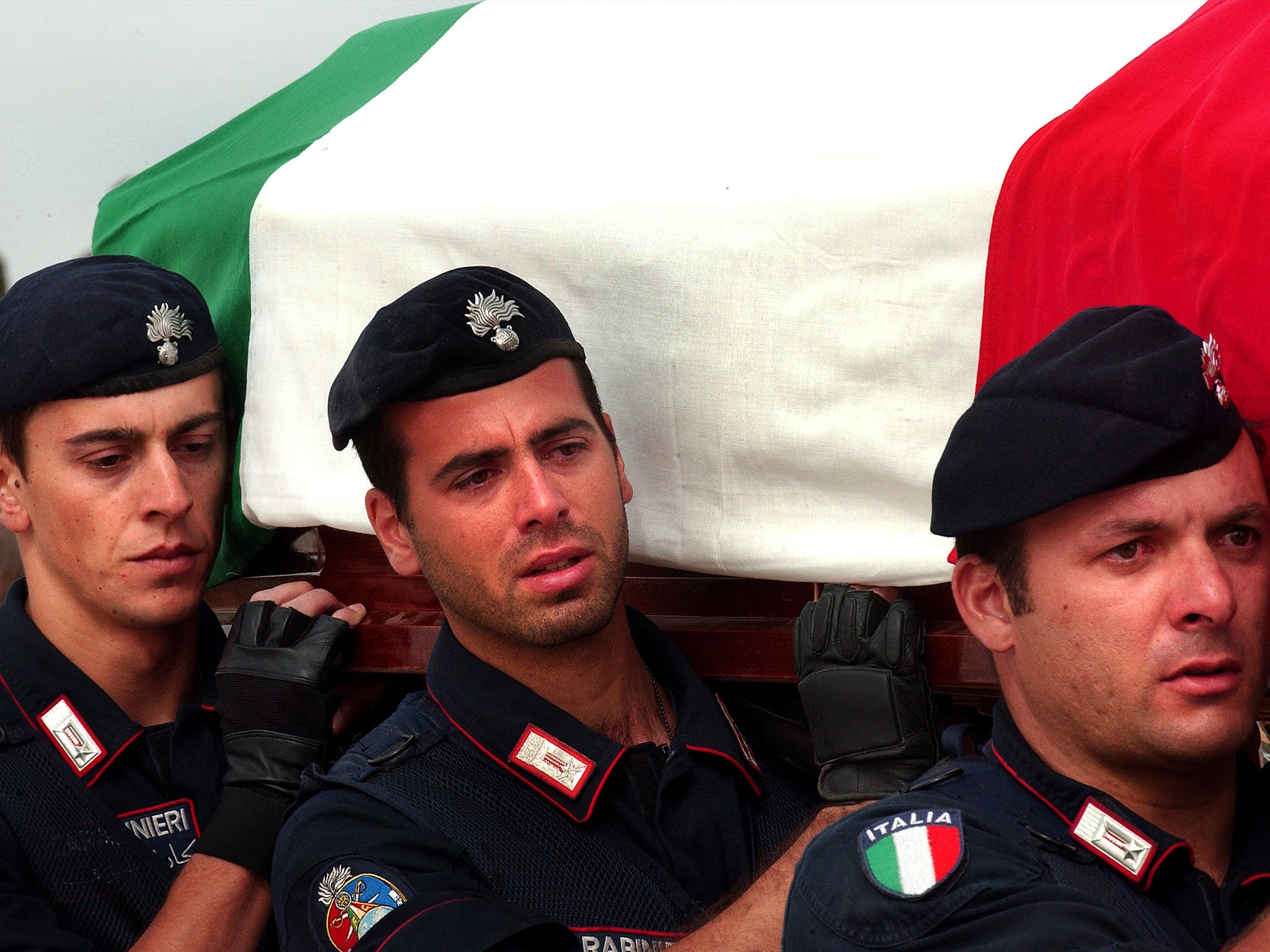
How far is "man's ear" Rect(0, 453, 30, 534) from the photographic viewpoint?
2383mm

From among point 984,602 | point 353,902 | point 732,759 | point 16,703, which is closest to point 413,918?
point 353,902

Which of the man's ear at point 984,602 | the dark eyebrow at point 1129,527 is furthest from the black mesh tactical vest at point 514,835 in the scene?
the dark eyebrow at point 1129,527

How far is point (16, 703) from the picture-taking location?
89.0 inches

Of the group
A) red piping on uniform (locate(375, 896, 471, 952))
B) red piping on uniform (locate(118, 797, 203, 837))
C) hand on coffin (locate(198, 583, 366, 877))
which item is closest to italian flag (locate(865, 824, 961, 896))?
red piping on uniform (locate(375, 896, 471, 952))

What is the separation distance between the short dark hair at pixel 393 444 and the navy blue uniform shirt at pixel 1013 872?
2.57 feet

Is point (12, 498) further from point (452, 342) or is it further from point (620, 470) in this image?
point (620, 470)

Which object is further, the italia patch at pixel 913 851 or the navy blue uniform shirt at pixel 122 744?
the navy blue uniform shirt at pixel 122 744

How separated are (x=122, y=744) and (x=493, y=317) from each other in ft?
3.15

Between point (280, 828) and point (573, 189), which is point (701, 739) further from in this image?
point (573, 189)

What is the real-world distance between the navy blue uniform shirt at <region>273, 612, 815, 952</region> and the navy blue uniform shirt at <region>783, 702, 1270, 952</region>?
453 millimetres

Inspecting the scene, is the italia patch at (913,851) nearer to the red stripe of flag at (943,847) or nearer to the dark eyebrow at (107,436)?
the red stripe of flag at (943,847)

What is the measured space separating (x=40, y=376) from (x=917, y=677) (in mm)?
1467

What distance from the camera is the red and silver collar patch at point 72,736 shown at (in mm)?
2209

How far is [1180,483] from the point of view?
4.79ft
